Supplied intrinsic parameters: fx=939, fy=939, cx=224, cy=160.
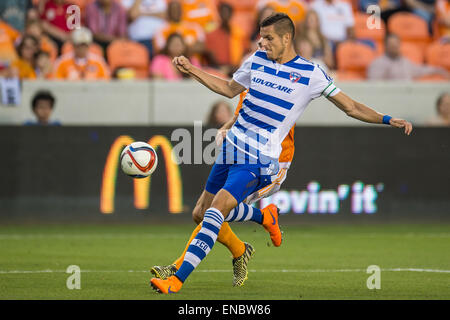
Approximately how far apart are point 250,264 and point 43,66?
6511 mm

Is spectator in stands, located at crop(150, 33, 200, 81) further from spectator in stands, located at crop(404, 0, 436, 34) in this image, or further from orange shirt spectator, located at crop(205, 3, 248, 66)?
spectator in stands, located at crop(404, 0, 436, 34)

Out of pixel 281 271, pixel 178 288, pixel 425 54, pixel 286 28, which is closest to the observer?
pixel 178 288

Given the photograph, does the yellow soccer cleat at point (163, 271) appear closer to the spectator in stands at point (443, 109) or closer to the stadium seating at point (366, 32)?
the spectator in stands at point (443, 109)

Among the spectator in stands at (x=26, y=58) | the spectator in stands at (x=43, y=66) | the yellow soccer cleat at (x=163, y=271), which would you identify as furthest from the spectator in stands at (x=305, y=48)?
the yellow soccer cleat at (x=163, y=271)

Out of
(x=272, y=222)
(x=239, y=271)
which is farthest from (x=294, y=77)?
(x=239, y=271)

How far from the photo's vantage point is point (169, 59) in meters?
15.3

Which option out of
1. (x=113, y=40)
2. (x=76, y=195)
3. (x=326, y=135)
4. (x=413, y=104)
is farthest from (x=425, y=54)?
(x=76, y=195)

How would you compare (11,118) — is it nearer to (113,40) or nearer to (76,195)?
(76,195)

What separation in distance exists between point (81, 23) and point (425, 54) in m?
6.30

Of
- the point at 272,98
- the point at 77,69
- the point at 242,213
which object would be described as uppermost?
the point at 77,69

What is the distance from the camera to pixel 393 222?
13945mm

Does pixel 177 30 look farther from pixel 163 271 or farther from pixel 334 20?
pixel 163 271

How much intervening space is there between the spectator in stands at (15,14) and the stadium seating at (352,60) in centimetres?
529

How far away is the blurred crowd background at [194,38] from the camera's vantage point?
15008mm
